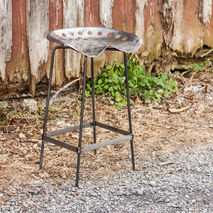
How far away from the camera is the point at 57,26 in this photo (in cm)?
438

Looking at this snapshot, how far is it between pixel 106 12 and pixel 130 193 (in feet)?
8.40

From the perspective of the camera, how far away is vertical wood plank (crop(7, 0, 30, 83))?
13.5ft

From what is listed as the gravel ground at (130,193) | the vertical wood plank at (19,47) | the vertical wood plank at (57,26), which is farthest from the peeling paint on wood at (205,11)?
the gravel ground at (130,193)

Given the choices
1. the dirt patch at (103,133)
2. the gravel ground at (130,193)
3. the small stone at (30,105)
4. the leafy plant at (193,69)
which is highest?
the leafy plant at (193,69)

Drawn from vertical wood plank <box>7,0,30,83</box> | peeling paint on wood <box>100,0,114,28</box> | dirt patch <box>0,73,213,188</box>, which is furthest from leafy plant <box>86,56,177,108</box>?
vertical wood plank <box>7,0,30,83</box>

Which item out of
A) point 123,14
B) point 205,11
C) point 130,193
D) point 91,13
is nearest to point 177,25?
point 205,11

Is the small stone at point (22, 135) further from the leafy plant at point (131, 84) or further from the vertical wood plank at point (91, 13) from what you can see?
the vertical wood plank at point (91, 13)

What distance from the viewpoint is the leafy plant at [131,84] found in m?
4.80

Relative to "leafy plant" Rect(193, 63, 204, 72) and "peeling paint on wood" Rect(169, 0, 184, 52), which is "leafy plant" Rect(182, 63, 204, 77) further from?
"peeling paint on wood" Rect(169, 0, 184, 52)

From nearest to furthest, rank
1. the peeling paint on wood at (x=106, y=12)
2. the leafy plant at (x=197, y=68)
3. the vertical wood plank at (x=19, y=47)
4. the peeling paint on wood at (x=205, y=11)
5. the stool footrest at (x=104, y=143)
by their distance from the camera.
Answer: the stool footrest at (x=104, y=143)
the vertical wood plank at (x=19, y=47)
the peeling paint on wood at (x=106, y=12)
the peeling paint on wood at (x=205, y=11)
the leafy plant at (x=197, y=68)

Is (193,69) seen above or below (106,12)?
below

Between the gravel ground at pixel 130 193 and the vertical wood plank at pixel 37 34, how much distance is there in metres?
1.68

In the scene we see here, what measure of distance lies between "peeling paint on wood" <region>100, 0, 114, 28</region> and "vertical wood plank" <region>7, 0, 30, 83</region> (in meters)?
0.97

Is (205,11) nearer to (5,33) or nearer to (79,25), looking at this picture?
(79,25)
